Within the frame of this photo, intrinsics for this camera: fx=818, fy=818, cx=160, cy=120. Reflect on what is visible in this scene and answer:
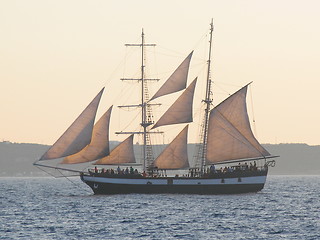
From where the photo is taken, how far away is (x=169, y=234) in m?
54.4

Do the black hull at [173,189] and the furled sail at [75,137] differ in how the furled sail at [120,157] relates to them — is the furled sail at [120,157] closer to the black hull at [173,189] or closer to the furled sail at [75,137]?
the black hull at [173,189]

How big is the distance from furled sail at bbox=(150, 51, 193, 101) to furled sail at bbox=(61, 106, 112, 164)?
6.41m

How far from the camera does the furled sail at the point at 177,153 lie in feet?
295

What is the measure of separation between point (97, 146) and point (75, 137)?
15.9 feet

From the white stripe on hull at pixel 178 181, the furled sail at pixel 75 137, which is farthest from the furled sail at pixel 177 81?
the white stripe on hull at pixel 178 181

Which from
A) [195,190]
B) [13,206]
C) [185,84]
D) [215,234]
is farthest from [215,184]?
[215,234]

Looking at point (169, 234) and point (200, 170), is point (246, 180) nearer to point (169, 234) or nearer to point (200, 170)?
point (200, 170)

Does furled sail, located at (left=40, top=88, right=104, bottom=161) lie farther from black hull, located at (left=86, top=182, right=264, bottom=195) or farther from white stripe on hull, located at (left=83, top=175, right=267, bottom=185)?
black hull, located at (left=86, top=182, right=264, bottom=195)

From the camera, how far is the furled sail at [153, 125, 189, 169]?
90.1 metres

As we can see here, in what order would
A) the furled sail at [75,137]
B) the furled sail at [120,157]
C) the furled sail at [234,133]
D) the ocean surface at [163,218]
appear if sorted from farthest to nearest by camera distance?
the furled sail at [120,157]
the furled sail at [234,133]
the furled sail at [75,137]
the ocean surface at [163,218]

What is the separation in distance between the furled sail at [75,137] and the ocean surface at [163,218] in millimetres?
5168

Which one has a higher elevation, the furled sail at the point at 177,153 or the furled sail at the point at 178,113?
the furled sail at the point at 178,113

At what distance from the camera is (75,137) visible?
83062 mm

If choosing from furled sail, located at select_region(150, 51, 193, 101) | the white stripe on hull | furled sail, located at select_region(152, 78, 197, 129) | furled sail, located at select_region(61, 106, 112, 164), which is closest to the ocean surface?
the white stripe on hull
